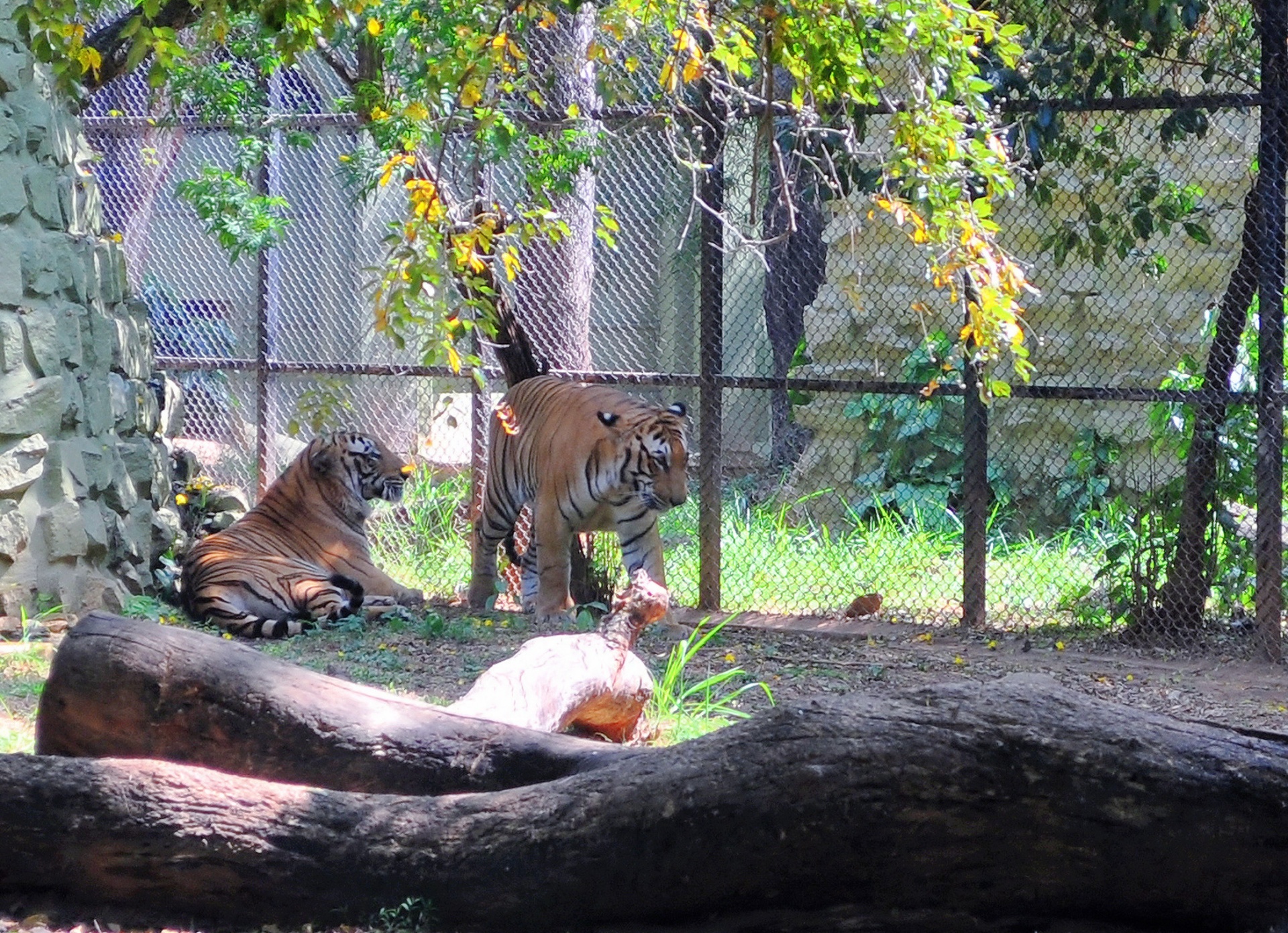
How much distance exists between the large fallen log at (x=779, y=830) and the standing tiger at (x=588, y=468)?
4369 millimetres

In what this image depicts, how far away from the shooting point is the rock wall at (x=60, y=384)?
6809 millimetres

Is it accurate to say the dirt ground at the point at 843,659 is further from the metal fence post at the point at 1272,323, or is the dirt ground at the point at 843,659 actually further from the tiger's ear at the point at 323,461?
the tiger's ear at the point at 323,461

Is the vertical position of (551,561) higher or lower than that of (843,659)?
higher

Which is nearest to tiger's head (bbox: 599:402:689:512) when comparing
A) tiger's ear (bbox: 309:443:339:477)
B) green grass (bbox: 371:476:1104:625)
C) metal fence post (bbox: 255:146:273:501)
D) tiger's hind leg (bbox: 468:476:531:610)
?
green grass (bbox: 371:476:1104:625)

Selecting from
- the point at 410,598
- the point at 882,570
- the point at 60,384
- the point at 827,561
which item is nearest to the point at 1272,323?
the point at 882,570

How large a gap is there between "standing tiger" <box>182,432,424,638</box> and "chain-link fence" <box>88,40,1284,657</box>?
50 centimetres

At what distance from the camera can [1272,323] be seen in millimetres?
6430

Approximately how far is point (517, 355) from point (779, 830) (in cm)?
556

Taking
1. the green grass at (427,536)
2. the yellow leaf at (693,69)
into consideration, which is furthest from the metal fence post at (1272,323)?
the green grass at (427,536)

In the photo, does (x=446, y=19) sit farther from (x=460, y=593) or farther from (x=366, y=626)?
(x=460, y=593)

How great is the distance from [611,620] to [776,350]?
4.20 metres

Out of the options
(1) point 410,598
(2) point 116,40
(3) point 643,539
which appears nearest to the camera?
(2) point 116,40

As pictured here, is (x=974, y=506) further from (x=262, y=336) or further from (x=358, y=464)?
(x=262, y=336)

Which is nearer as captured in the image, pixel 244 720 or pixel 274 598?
pixel 244 720
